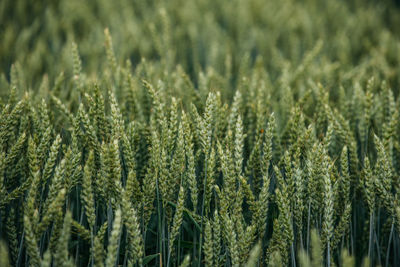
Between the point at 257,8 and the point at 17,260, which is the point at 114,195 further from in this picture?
the point at 257,8

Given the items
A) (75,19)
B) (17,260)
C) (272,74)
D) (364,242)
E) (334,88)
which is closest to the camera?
(17,260)

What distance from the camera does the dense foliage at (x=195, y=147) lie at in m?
1.04

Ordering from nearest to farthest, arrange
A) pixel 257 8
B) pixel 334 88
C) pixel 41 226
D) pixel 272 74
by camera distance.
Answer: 1. pixel 41 226
2. pixel 334 88
3. pixel 272 74
4. pixel 257 8

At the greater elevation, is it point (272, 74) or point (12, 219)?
point (272, 74)

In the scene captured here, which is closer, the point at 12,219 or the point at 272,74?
the point at 12,219

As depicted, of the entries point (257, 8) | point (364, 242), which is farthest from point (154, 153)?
point (257, 8)

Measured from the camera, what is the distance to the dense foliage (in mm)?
1041

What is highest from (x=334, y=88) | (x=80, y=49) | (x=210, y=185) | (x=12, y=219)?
(x=80, y=49)

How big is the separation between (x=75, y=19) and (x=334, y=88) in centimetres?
244

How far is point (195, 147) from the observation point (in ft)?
4.63

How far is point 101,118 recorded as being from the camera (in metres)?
1.18

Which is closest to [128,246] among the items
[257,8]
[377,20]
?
[257,8]

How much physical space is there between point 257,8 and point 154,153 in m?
2.81

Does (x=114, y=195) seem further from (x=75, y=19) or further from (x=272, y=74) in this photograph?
(x=75, y=19)
